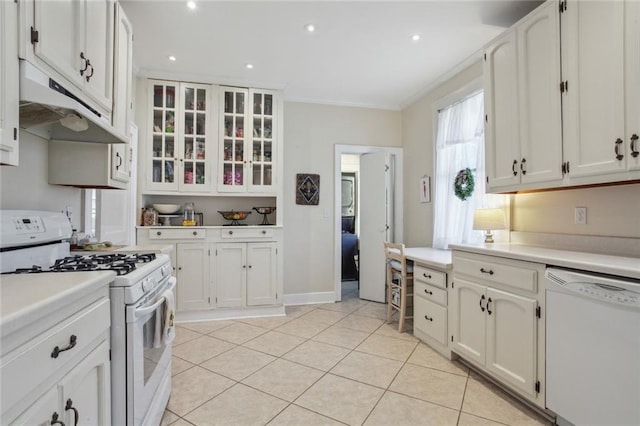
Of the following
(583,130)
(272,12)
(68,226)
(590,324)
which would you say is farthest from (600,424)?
(272,12)

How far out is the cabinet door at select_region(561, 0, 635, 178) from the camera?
63.0 inches

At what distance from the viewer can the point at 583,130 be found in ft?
5.80

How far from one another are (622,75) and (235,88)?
330 centimetres

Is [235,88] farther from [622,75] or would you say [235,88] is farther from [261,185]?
[622,75]

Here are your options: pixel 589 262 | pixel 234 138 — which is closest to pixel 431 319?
pixel 589 262

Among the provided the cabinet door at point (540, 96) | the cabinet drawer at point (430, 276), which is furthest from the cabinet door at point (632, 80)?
the cabinet drawer at point (430, 276)

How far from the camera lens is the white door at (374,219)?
4121 mm

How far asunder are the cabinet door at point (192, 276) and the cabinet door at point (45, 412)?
100 inches

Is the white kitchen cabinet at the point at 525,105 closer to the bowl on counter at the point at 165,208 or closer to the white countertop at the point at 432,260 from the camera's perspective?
the white countertop at the point at 432,260

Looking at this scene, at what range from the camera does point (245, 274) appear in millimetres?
3506

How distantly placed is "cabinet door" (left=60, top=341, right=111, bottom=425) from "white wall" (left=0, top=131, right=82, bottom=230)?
973 millimetres

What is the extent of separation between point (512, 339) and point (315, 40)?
2718 millimetres

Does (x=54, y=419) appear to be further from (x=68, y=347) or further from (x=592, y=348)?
(x=592, y=348)

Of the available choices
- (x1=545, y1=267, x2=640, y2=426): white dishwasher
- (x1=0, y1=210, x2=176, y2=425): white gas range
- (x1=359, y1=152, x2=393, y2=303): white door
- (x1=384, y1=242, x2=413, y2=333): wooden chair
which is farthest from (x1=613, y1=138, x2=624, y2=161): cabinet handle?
(x1=359, y1=152, x2=393, y2=303): white door
